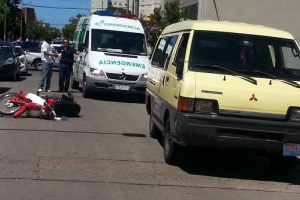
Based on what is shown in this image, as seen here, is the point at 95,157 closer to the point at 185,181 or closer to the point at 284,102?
the point at 185,181

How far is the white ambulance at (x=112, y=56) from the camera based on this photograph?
16.0m

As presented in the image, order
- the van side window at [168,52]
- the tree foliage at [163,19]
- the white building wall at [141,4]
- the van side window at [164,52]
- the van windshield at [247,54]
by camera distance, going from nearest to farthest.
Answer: the van windshield at [247,54], the van side window at [168,52], the van side window at [164,52], the tree foliage at [163,19], the white building wall at [141,4]

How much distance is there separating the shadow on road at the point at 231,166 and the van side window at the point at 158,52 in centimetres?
197

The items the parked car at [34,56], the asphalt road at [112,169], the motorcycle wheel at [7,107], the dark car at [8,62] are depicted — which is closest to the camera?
the asphalt road at [112,169]

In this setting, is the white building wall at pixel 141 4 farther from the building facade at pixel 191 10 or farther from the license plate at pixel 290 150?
the license plate at pixel 290 150

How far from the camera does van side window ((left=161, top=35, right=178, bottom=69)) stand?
9.08 metres

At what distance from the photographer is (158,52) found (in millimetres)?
10656

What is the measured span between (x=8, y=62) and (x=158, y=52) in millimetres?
12117

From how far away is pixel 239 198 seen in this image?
666 centimetres

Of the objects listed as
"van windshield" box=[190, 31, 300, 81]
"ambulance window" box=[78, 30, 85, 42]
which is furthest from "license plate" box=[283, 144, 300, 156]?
"ambulance window" box=[78, 30, 85, 42]

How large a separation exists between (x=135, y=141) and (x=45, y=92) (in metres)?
7.26

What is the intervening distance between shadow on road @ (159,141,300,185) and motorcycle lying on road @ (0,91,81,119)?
149 inches

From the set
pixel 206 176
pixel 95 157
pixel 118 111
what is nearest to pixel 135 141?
pixel 95 157

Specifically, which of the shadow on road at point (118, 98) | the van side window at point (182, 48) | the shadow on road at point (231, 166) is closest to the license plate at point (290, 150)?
the shadow on road at point (231, 166)
